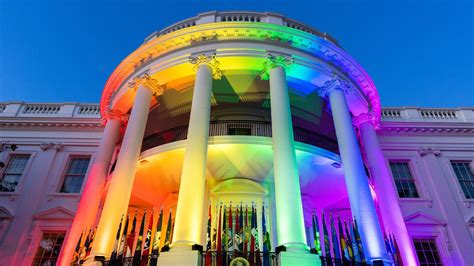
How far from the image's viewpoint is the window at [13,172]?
15.2 meters

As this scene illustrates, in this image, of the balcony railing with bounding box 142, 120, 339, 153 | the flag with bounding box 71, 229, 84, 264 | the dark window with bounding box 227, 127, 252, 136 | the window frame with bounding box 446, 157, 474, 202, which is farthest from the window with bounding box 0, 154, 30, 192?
the window frame with bounding box 446, 157, 474, 202

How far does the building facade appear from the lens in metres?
9.10

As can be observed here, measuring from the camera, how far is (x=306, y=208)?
13070 mm

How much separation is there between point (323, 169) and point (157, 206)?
272 inches

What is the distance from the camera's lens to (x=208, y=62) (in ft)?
38.0

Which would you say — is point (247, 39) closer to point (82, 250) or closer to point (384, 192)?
point (384, 192)

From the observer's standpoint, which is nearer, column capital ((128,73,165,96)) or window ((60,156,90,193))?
column capital ((128,73,165,96))

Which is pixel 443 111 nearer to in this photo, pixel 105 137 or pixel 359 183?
pixel 359 183

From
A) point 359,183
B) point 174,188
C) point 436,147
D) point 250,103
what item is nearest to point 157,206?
point 174,188

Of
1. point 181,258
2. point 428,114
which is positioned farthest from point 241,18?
point 428,114

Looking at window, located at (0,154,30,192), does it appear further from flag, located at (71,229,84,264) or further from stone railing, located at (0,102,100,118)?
flag, located at (71,229,84,264)

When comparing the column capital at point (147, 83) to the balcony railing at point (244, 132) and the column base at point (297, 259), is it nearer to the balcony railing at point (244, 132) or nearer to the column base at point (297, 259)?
the balcony railing at point (244, 132)

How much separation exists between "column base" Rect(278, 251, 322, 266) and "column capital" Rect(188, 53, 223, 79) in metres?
6.67

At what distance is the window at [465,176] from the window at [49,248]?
18.0 metres
